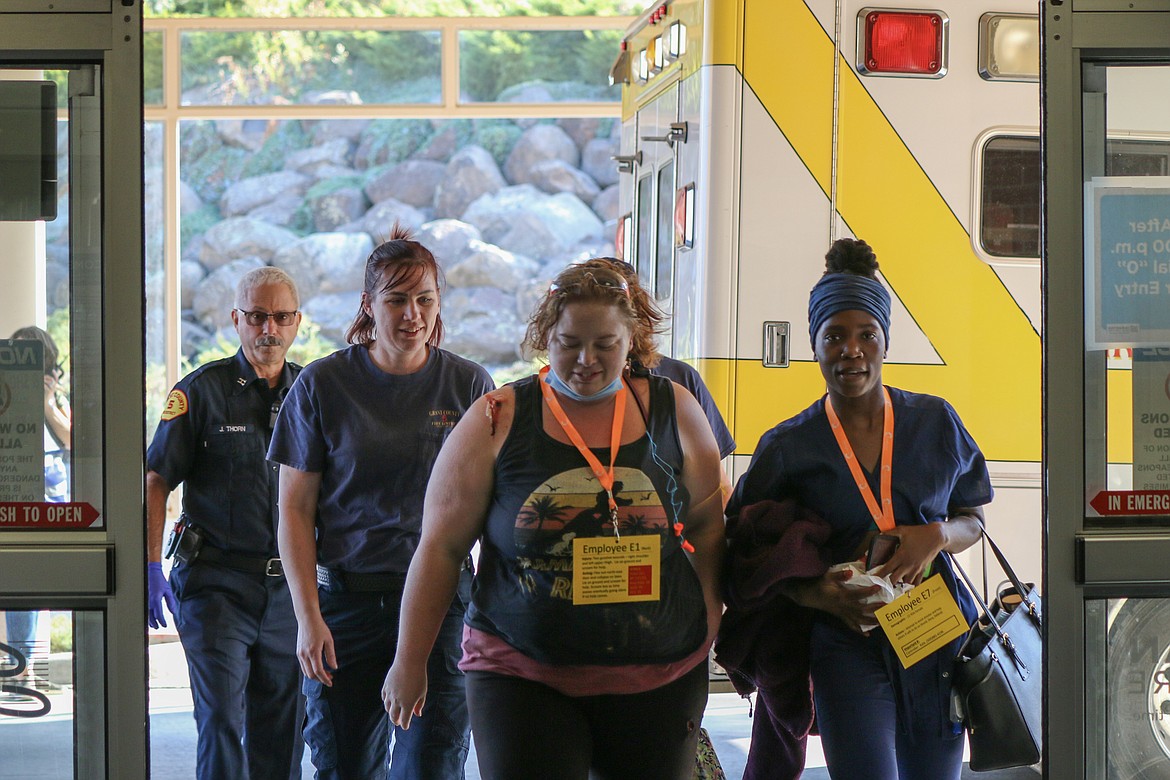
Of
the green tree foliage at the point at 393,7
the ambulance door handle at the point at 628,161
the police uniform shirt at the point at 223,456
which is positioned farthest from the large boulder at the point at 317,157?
the police uniform shirt at the point at 223,456

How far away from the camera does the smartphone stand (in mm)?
3039

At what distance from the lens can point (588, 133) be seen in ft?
58.3

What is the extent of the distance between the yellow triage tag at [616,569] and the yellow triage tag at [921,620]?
0.57 meters

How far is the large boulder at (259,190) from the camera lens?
1681cm

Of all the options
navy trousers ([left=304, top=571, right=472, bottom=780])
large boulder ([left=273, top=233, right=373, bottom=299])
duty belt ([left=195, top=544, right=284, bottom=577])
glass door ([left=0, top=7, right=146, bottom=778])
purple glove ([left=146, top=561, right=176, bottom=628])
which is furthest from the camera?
large boulder ([left=273, top=233, right=373, bottom=299])

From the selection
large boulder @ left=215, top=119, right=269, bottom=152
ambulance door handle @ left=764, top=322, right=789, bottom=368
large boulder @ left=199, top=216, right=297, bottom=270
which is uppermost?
large boulder @ left=215, top=119, right=269, bottom=152

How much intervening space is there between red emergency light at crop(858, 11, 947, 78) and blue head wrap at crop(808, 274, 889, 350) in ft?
6.41

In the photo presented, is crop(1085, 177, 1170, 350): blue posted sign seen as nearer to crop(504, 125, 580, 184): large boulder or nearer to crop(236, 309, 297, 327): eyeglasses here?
crop(236, 309, 297, 327): eyeglasses

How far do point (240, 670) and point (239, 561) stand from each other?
0.34 m

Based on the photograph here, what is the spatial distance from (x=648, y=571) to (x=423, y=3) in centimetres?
1187

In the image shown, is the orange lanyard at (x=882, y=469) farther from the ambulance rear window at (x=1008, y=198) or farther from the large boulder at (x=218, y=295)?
the large boulder at (x=218, y=295)

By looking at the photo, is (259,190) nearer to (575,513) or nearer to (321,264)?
(321,264)

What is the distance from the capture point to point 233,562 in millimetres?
4160

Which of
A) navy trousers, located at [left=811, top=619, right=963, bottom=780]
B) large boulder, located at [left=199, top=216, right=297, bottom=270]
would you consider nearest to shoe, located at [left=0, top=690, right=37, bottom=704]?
navy trousers, located at [left=811, top=619, right=963, bottom=780]
